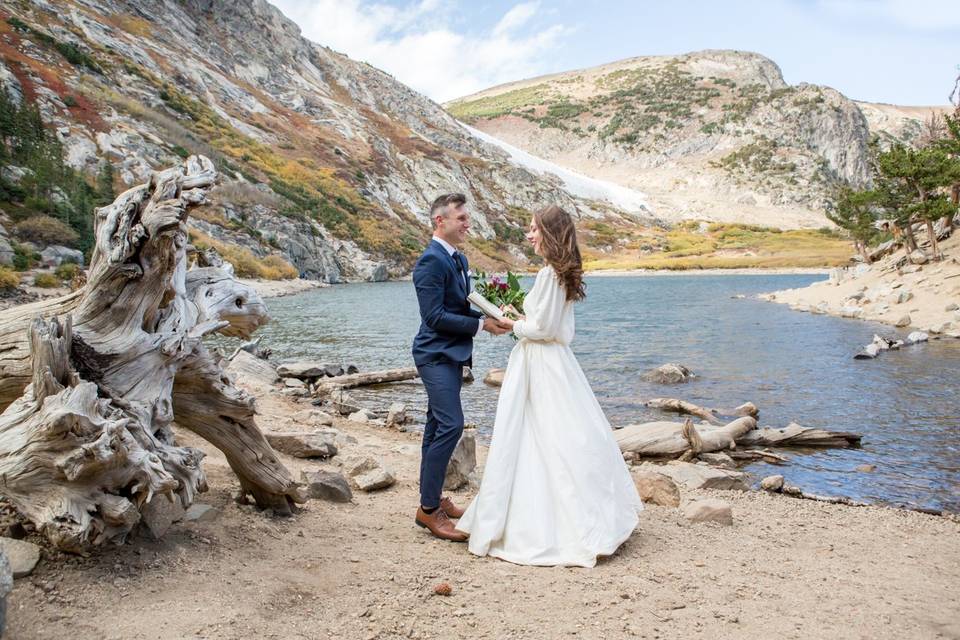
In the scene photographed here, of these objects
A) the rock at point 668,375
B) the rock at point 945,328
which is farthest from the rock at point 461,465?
the rock at point 945,328

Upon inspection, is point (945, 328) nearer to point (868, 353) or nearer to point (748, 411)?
point (868, 353)

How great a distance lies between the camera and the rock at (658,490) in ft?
22.6

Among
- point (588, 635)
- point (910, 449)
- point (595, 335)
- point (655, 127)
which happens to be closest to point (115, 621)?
point (588, 635)

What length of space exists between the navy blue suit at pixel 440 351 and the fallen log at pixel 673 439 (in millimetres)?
5001

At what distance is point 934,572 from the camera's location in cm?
539

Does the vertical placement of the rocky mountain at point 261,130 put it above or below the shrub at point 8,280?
above

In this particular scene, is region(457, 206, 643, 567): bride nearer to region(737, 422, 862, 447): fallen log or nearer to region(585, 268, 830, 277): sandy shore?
region(737, 422, 862, 447): fallen log

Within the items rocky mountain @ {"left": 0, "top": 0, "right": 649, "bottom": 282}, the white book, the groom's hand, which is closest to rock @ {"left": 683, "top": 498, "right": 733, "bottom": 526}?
the groom's hand

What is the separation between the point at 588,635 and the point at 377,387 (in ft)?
41.6

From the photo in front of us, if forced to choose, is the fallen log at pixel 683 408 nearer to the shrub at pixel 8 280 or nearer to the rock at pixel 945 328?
the rock at pixel 945 328

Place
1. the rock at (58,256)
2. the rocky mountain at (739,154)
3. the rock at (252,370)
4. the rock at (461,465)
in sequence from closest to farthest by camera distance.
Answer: the rock at (461,465) < the rock at (252,370) < the rock at (58,256) < the rocky mountain at (739,154)

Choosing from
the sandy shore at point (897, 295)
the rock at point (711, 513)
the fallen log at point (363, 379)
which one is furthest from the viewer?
the sandy shore at point (897, 295)

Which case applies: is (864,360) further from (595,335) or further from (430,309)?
(430,309)

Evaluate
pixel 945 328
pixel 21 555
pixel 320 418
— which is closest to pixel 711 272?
pixel 945 328
